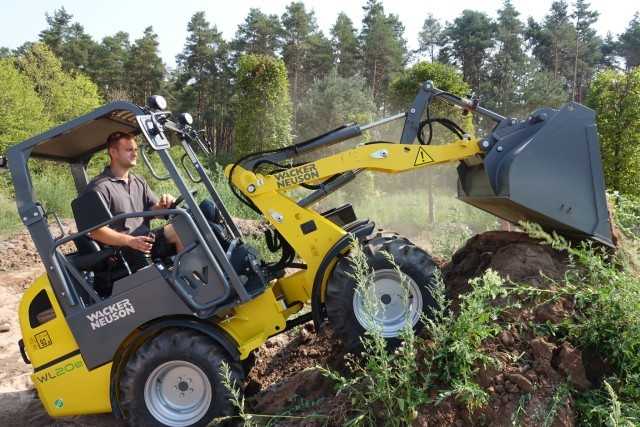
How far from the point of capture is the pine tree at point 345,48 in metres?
37.3

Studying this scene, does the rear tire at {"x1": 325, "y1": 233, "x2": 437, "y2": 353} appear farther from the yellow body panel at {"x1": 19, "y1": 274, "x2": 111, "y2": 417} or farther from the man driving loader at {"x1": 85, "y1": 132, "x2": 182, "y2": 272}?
the yellow body panel at {"x1": 19, "y1": 274, "x2": 111, "y2": 417}

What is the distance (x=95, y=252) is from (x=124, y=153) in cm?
87

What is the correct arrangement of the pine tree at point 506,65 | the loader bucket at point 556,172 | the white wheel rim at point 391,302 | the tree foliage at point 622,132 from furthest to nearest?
the pine tree at point 506,65 < the tree foliage at point 622,132 < the loader bucket at point 556,172 < the white wheel rim at point 391,302

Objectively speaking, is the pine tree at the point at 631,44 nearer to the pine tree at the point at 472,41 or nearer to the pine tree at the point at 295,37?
the pine tree at the point at 472,41

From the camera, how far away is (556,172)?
4.05 meters

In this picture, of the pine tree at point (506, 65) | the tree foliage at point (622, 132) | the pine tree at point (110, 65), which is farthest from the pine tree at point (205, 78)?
the tree foliage at point (622, 132)

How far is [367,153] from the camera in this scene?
424 centimetres

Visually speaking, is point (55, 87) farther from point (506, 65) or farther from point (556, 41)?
point (556, 41)

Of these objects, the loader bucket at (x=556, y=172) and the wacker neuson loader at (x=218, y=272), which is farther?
the loader bucket at (x=556, y=172)

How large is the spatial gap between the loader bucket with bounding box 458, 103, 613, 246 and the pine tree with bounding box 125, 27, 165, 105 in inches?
1423

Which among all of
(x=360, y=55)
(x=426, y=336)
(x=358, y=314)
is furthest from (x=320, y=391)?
(x=360, y=55)

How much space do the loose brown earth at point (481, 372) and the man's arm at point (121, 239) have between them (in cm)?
143

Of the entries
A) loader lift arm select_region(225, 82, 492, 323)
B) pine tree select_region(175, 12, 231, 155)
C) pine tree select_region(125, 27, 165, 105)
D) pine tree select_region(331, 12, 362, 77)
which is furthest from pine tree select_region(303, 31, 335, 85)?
loader lift arm select_region(225, 82, 492, 323)

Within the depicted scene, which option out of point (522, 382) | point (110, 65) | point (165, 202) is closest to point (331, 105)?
point (110, 65)
